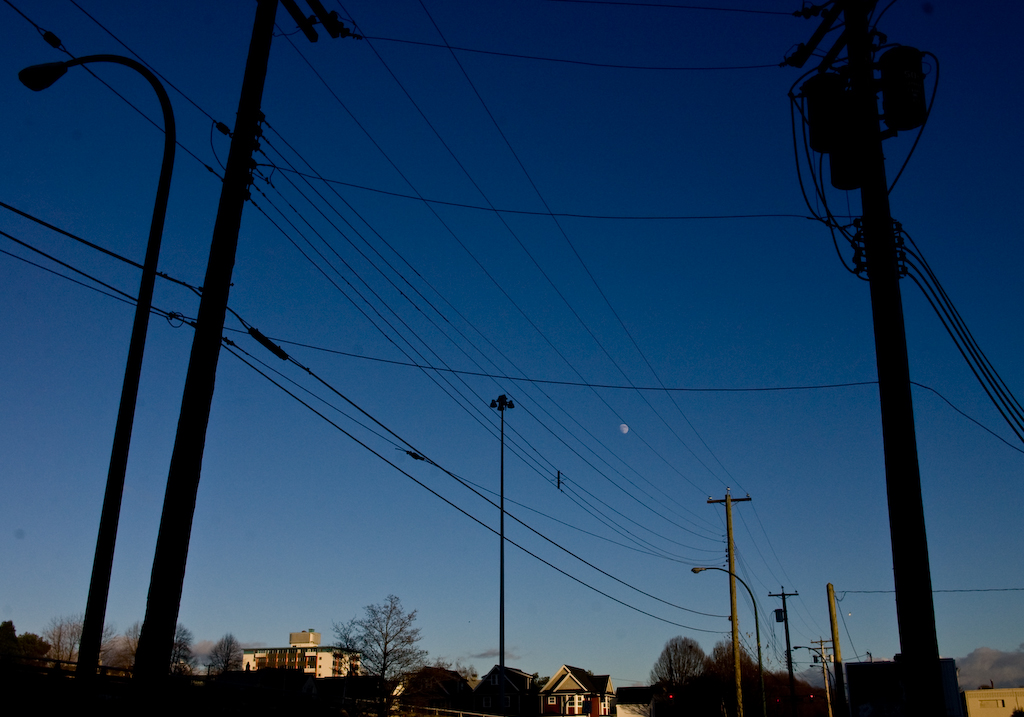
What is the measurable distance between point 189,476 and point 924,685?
299 inches

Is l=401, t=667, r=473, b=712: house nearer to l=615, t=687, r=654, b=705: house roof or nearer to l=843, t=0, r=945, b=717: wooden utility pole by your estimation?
l=615, t=687, r=654, b=705: house roof

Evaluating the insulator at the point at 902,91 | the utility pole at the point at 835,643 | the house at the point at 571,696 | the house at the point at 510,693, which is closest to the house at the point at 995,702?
the utility pole at the point at 835,643

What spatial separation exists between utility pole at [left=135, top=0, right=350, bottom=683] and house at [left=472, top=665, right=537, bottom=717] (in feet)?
280

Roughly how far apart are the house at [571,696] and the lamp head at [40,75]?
8960 centimetres

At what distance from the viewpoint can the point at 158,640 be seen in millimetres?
7816

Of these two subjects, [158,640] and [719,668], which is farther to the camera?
[719,668]

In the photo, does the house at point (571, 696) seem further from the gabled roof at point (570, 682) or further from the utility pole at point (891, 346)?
the utility pole at point (891, 346)

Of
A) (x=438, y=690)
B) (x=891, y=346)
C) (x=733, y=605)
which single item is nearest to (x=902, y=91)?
(x=891, y=346)

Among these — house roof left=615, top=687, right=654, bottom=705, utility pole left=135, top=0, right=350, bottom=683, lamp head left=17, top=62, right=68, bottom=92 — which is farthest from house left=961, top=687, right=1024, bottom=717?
lamp head left=17, top=62, right=68, bottom=92

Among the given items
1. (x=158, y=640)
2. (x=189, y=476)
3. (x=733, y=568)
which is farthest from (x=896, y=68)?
(x=733, y=568)

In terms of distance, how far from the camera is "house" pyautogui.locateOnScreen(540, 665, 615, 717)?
290ft

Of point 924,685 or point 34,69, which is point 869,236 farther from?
point 34,69

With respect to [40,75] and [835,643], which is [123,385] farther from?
[835,643]

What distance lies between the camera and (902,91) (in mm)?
9367
